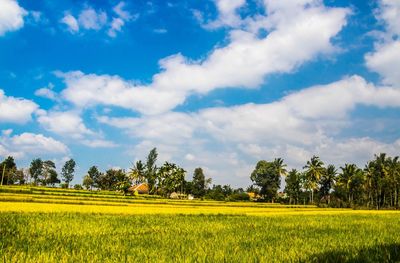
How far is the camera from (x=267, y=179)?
119188mm

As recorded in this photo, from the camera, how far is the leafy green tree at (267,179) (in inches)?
4651

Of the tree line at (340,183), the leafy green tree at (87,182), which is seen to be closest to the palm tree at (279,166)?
the tree line at (340,183)

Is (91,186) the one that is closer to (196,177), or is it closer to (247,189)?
(196,177)

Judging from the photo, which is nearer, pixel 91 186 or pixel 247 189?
Result: pixel 91 186

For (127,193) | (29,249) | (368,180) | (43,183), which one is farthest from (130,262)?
(43,183)

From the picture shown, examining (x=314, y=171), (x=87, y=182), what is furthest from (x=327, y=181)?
(x=87, y=182)

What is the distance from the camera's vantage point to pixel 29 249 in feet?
31.7

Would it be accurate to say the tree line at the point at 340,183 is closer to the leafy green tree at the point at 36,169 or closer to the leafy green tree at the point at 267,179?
the leafy green tree at the point at 267,179

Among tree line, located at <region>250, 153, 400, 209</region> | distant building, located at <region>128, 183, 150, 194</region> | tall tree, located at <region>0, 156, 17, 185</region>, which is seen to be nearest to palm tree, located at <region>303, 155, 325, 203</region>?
tree line, located at <region>250, 153, 400, 209</region>

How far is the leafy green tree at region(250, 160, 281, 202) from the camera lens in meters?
118

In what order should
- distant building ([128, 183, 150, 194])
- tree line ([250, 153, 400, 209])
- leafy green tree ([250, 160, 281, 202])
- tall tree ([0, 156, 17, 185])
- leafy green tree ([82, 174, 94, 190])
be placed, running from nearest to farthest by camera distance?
tree line ([250, 153, 400, 209]) < leafy green tree ([250, 160, 281, 202]) < distant building ([128, 183, 150, 194]) < tall tree ([0, 156, 17, 185]) < leafy green tree ([82, 174, 94, 190])

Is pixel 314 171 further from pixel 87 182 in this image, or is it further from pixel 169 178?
pixel 87 182

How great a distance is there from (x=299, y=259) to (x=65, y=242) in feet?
23.7

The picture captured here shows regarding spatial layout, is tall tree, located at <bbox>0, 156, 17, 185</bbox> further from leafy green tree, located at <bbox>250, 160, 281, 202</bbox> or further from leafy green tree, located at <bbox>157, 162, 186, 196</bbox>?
leafy green tree, located at <bbox>250, 160, 281, 202</bbox>
